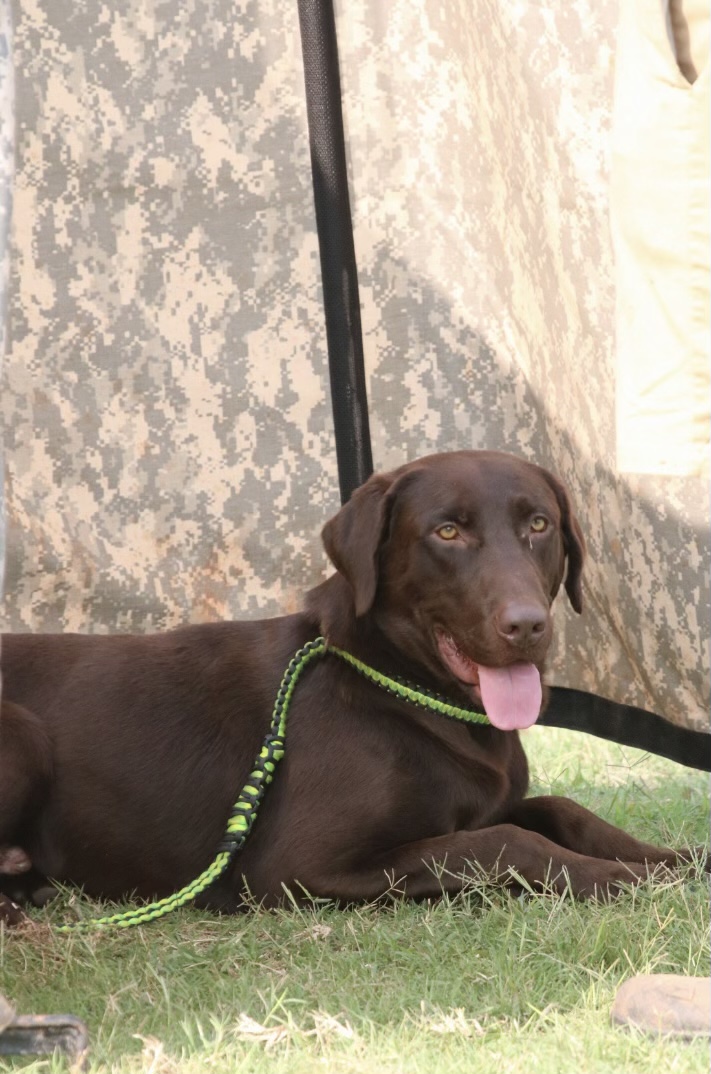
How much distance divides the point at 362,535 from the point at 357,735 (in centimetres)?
45

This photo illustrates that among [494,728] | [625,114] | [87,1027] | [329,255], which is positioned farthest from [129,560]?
[625,114]

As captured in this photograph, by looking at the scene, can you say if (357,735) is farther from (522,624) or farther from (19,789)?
(19,789)

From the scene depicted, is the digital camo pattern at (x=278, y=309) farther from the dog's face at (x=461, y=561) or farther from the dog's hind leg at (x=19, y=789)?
the dog's hind leg at (x=19, y=789)

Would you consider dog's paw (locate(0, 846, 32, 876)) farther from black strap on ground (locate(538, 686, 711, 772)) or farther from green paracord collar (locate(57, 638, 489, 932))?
black strap on ground (locate(538, 686, 711, 772))

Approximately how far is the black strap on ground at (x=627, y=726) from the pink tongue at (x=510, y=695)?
84cm

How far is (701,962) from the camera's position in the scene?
246 cm

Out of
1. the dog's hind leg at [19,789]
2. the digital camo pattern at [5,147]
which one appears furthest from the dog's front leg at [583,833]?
the digital camo pattern at [5,147]

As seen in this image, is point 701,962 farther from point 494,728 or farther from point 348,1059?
point 494,728

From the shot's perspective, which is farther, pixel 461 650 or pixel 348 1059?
pixel 461 650

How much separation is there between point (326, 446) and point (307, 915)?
5.14 feet

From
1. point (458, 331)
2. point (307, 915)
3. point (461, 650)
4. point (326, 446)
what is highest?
point (458, 331)

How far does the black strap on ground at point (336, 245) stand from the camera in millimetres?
3820

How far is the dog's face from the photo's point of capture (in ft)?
10.2

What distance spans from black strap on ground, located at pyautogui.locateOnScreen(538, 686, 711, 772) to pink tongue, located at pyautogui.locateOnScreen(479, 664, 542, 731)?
2.74ft
